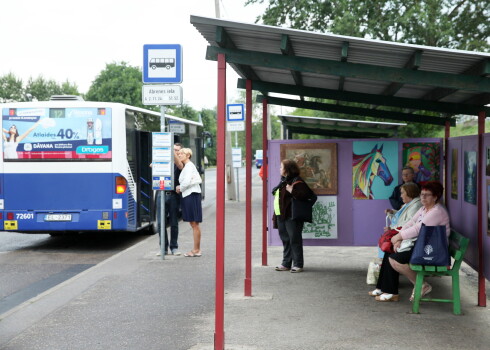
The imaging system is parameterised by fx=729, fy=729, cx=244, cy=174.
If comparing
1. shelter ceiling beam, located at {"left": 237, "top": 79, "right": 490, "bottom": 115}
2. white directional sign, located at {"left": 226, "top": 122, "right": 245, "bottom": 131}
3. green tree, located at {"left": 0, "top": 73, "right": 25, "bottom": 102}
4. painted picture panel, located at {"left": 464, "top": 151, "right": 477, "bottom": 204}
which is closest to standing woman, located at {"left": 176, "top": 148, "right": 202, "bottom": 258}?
shelter ceiling beam, located at {"left": 237, "top": 79, "right": 490, "bottom": 115}

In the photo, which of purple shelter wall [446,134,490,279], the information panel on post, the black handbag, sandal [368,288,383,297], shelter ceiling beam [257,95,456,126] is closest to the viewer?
purple shelter wall [446,134,490,279]

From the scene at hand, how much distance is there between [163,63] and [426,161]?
4070mm

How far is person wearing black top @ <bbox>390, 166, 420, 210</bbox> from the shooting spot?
9.33m

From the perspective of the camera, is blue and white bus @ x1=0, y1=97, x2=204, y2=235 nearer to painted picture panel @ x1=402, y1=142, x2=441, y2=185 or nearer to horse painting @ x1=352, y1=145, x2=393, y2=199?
horse painting @ x1=352, y1=145, x2=393, y2=199

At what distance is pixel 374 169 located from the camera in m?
9.79

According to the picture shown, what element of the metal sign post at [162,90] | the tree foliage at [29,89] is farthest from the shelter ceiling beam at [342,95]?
the tree foliage at [29,89]

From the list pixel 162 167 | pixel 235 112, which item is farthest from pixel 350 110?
pixel 235 112

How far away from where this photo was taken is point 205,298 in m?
8.08

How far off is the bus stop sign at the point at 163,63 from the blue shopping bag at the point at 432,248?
16.4 ft

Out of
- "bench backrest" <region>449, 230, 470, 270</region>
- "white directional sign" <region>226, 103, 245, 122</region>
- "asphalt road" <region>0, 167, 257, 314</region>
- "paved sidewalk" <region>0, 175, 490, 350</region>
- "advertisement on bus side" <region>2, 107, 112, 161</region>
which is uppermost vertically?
"white directional sign" <region>226, 103, 245, 122</region>

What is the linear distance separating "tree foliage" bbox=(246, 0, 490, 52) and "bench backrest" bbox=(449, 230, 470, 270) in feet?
41.6

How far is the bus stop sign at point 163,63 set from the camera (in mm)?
10773

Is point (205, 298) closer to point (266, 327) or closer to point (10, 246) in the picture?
point (266, 327)

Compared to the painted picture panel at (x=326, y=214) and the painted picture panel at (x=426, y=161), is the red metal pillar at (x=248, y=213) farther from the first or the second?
the painted picture panel at (x=426, y=161)
